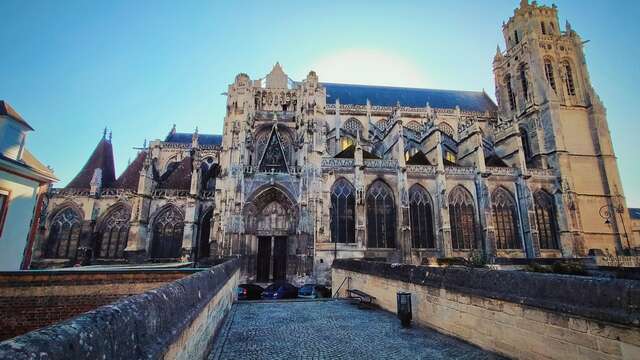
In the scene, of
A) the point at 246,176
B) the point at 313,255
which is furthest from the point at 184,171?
the point at 313,255

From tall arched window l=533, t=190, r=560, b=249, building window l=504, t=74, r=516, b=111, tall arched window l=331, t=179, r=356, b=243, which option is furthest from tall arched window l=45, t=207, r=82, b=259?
building window l=504, t=74, r=516, b=111

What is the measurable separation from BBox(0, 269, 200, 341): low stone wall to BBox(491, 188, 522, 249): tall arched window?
24.0 m

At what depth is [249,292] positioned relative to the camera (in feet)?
49.2

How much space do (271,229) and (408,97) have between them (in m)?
25.9

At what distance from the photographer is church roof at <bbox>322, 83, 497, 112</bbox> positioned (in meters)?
34.7

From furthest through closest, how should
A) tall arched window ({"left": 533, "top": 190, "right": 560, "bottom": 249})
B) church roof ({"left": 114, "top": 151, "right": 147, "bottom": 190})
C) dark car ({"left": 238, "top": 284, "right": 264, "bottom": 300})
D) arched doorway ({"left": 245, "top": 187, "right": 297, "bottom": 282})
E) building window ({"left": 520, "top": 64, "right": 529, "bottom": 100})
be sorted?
1. building window ({"left": 520, "top": 64, "right": 529, "bottom": 100})
2. church roof ({"left": 114, "top": 151, "right": 147, "bottom": 190})
3. tall arched window ({"left": 533, "top": 190, "right": 560, "bottom": 249})
4. arched doorway ({"left": 245, "top": 187, "right": 297, "bottom": 282})
5. dark car ({"left": 238, "top": 284, "right": 264, "bottom": 300})

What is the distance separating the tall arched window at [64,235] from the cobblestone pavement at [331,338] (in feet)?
68.6

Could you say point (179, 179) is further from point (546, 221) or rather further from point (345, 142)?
point (546, 221)

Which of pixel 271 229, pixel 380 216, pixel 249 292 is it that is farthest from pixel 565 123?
pixel 249 292

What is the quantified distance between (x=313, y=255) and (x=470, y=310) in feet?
43.6

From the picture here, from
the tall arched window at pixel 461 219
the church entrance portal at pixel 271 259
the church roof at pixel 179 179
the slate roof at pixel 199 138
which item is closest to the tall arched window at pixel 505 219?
the tall arched window at pixel 461 219

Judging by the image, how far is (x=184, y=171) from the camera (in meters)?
25.9

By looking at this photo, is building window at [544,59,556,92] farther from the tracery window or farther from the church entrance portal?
the church entrance portal

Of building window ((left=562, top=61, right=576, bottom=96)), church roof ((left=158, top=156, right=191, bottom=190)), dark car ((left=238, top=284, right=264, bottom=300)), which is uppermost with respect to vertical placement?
building window ((left=562, top=61, right=576, bottom=96))
